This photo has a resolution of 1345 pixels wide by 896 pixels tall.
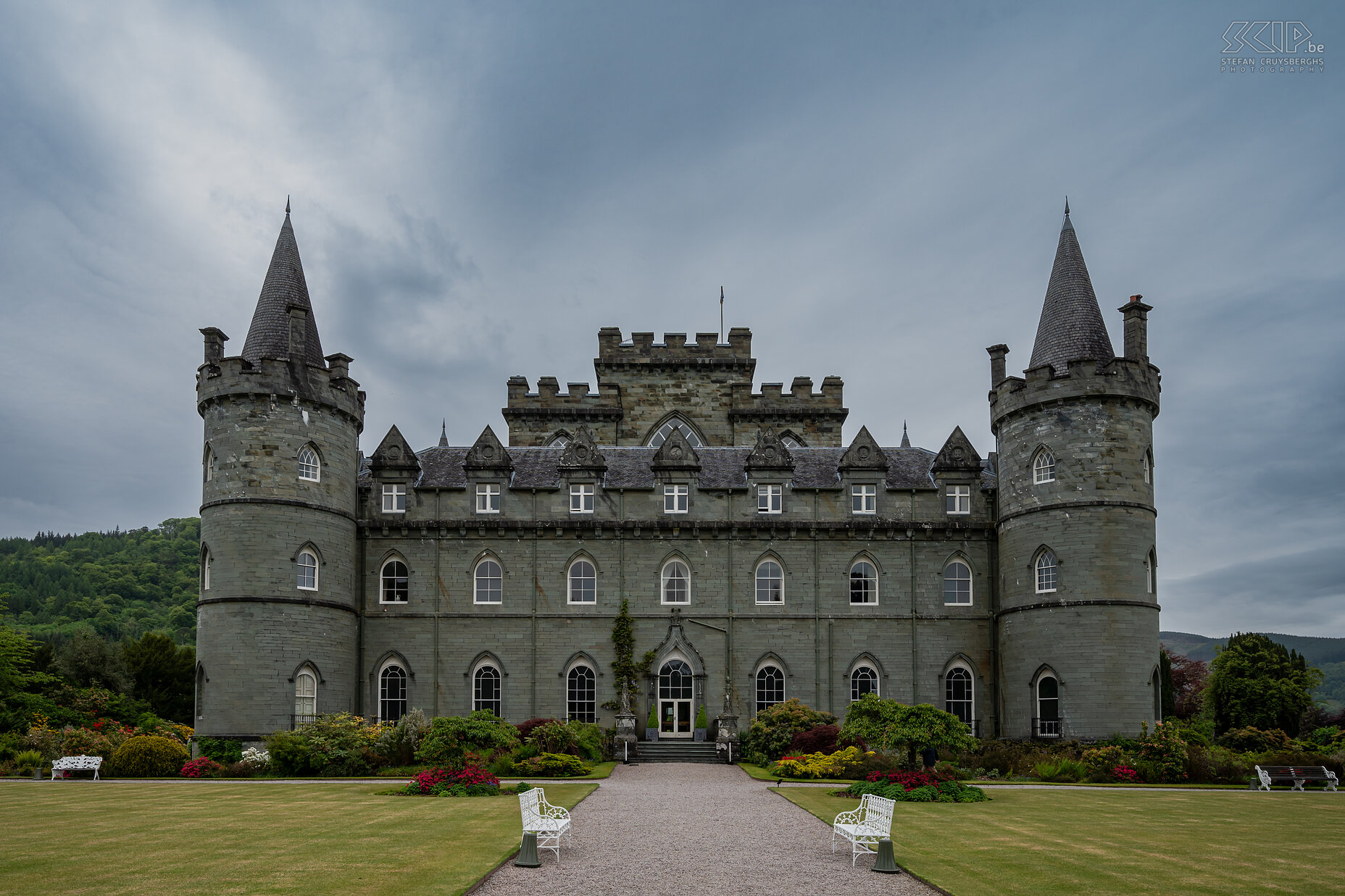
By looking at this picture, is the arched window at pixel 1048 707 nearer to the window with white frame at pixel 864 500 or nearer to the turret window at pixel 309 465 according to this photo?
the window with white frame at pixel 864 500

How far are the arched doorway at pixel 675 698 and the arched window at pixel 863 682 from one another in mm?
5721

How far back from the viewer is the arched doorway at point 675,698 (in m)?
37.8

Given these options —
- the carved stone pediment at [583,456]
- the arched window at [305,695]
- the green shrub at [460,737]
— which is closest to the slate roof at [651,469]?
the carved stone pediment at [583,456]

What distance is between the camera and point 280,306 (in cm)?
3706

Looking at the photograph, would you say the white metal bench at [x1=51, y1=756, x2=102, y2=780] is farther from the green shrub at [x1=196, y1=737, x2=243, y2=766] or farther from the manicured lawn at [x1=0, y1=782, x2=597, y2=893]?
the manicured lawn at [x1=0, y1=782, x2=597, y2=893]

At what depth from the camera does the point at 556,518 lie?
128 ft

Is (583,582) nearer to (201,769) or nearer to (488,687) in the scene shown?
(488,687)

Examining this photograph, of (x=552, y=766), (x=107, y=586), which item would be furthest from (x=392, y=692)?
(x=107, y=586)

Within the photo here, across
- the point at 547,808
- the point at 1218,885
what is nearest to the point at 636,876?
the point at 547,808

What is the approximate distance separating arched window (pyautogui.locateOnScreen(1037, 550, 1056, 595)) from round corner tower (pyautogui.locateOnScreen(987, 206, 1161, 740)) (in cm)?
5

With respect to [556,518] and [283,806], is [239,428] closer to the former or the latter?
[556,518]

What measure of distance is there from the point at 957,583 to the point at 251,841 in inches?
1109

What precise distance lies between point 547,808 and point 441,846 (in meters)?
2.94

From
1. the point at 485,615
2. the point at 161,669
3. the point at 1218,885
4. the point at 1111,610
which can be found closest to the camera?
the point at 1218,885
